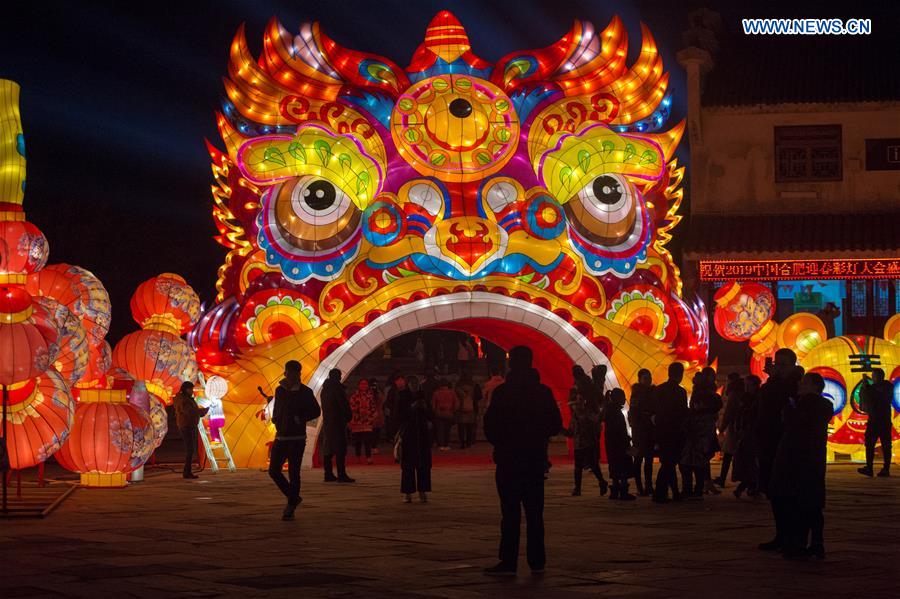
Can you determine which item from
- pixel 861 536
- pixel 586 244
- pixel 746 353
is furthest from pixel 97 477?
pixel 746 353

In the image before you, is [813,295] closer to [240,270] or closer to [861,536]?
[240,270]

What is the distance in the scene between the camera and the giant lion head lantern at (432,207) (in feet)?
74.2

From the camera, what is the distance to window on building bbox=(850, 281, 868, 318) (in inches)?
1213

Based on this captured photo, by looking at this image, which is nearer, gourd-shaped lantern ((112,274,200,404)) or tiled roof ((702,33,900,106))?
gourd-shaped lantern ((112,274,200,404))

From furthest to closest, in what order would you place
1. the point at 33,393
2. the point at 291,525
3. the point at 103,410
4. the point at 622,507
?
1. the point at 103,410
2. the point at 33,393
3. the point at 622,507
4. the point at 291,525

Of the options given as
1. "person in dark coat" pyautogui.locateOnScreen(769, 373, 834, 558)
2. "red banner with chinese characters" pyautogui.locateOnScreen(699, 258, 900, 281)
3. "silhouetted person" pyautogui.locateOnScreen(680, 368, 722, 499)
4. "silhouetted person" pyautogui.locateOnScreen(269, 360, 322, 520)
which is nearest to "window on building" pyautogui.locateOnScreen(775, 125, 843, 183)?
"red banner with chinese characters" pyautogui.locateOnScreen(699, 258, 900, 281)

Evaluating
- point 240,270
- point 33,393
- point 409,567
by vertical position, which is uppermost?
point 240,270

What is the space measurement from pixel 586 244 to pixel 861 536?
36.5 feet

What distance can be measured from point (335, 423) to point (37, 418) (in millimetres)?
4261

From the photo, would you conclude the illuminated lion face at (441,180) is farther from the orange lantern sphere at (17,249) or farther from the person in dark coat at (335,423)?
the orange lantern sphere at (17,249)

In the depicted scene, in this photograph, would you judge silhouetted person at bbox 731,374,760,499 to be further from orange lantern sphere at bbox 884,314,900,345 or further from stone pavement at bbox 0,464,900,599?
orange lantern sphere at bbox 884,314,900,345

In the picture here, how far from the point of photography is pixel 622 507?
15.8 meters

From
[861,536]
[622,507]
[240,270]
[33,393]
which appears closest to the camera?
[861,536]

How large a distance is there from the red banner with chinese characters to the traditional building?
0.09 feet
